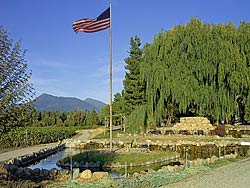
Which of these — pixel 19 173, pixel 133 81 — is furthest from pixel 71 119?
pixel 19 173

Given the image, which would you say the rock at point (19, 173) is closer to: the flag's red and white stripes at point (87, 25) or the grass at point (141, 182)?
the grass at point (141, 182)

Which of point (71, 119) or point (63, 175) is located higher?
point (71, 119)

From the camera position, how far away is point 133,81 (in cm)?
4288

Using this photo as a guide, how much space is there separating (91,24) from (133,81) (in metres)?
25.5

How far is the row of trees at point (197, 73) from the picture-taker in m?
31.9

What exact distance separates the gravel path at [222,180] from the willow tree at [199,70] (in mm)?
20371

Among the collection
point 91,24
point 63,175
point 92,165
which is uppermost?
point 91,24

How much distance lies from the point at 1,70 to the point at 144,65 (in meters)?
26.9

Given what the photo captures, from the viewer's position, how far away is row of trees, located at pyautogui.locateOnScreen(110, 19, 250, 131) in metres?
31.9

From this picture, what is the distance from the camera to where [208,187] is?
9070mm

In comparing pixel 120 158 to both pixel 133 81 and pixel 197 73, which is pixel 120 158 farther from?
pixel 133 81

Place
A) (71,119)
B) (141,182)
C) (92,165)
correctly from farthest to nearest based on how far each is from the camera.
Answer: (71,119)
(92,165)
(141,182)

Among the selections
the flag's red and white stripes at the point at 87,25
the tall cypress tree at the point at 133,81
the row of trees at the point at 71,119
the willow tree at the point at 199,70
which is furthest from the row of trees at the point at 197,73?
the row of trees at the point at 71,119

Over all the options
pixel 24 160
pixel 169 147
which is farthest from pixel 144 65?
pixel 24 160
